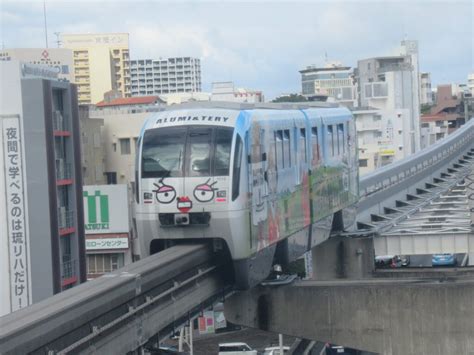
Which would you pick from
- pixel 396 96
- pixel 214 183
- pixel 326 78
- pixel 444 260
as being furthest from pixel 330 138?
pixel 326 78

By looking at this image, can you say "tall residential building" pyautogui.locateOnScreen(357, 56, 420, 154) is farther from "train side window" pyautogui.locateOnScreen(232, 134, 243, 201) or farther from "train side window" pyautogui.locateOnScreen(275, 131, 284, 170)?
"train side window" pyautogui.locateOnScreen(232, 134, 243, 201)

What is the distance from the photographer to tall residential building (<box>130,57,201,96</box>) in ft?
570

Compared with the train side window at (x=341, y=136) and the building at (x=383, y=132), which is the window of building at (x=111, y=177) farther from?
the building at (x=383, y=132)

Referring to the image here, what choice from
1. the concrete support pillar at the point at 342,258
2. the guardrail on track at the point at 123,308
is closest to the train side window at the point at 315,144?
the guardrail on track at the point at 123,308

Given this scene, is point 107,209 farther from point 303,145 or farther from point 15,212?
point 303,145

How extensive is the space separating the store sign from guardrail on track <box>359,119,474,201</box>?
7.39 metres

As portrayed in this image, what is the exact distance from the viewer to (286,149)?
1838cm

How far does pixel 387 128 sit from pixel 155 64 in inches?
3920

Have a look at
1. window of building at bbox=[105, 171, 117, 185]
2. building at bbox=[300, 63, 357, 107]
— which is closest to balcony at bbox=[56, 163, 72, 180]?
window of building at bbox=[105, 171, 117, 185]

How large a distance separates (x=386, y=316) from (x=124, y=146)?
23272 millimetres

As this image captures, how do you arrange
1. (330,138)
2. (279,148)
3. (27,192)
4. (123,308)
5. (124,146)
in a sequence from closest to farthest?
(123,308) < (279,148) < (330,138) < (27,192) < (124,146)

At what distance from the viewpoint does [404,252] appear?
Result: 2836cm

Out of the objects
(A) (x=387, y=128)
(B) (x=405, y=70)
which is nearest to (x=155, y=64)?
(B) (x=405, y=70)

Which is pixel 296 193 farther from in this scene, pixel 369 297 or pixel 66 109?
pixel 66 109
